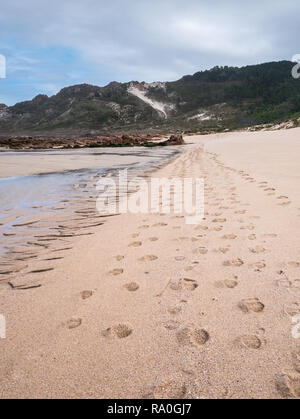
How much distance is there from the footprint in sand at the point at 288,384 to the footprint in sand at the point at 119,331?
914 mm

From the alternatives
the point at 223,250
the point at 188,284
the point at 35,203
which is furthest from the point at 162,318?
the point at 35,203

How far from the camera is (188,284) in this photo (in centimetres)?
234

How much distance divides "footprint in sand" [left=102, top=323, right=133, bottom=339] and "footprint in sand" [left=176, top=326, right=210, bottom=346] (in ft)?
1.12

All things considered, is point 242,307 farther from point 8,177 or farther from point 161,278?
point 8,177

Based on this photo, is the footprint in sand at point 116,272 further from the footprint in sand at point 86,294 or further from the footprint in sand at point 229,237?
the footprint in sand at point 229,237

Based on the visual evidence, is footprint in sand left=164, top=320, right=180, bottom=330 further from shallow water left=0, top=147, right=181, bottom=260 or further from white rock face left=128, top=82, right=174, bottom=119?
white rock face left=128, top=82, right=174, bottom=119

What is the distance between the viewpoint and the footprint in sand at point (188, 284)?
2.28m

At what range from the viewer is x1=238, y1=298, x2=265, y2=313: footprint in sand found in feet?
6.32

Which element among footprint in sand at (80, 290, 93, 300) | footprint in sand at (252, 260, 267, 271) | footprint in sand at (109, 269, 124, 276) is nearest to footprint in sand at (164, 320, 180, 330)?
footprint in sand at (80, 290, 93, 300)

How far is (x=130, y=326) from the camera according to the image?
1.87m

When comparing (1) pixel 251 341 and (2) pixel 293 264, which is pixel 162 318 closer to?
(1) pixel 251 341

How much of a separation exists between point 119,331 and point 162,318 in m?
0.32

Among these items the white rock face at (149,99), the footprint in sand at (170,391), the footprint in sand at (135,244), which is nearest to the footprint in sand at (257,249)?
the footprint in sand at (135,244)
